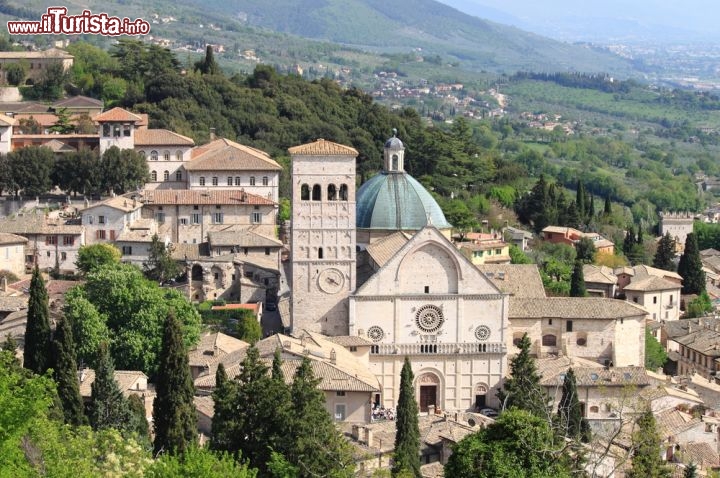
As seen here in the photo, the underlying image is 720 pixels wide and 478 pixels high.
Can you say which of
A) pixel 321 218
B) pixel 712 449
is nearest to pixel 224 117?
pixel 321 218

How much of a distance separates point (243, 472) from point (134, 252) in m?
36.3

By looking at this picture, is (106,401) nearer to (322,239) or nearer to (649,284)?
(322,239)

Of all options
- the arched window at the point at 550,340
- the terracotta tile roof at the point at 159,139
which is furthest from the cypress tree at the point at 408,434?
the terracotta tile roof at the point at 159,139

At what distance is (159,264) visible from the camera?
68875 millimetres

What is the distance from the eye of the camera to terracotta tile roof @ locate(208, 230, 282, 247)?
71375mm

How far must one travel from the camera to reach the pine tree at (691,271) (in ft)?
279

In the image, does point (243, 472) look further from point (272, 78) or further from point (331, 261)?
point (272, 78)

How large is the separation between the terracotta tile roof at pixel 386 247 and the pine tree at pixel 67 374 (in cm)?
1403

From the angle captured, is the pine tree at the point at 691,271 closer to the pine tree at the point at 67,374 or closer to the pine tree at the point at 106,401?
the pine tree at the point at 67,374

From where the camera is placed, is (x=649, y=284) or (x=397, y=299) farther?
(x=649, y=284)

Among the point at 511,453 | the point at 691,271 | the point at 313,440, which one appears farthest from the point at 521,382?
the point at 691,271

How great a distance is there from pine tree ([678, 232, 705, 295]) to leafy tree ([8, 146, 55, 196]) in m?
32.8

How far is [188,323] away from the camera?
6003 centimetres

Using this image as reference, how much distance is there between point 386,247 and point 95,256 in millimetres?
13065
